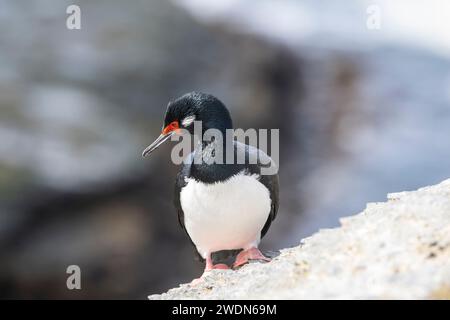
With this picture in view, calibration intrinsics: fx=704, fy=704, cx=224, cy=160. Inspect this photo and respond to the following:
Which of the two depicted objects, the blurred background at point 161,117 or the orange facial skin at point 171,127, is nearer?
the orange facial skin at point 171,127

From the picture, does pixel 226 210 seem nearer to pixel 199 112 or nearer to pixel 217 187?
pixel 217 187

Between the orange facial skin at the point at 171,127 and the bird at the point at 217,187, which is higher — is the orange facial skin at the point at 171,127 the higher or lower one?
the higher one

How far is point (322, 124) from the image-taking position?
19828 millimetres

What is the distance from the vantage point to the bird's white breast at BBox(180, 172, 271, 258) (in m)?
6.48

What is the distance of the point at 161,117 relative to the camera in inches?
614

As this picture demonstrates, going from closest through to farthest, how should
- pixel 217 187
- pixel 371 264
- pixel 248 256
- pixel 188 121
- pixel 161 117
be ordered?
1. pixel 371 264
2. pixel 217 187
3. pixel 188 121
4. pixel 248 256
5. pixel 161 117

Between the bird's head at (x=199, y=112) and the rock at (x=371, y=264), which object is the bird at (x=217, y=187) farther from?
the rock at (x=371, y=264)

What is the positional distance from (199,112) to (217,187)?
72cm

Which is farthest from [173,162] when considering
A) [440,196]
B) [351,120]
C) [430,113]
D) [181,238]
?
[440,196]

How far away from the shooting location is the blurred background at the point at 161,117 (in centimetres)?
1285

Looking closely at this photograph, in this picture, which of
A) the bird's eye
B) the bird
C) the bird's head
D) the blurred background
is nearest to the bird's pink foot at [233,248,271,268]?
the bird

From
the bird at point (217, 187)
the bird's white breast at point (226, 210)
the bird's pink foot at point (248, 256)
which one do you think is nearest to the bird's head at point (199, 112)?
the bird at point (217, 187)

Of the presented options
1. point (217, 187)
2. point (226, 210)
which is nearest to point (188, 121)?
point (217, 187)
